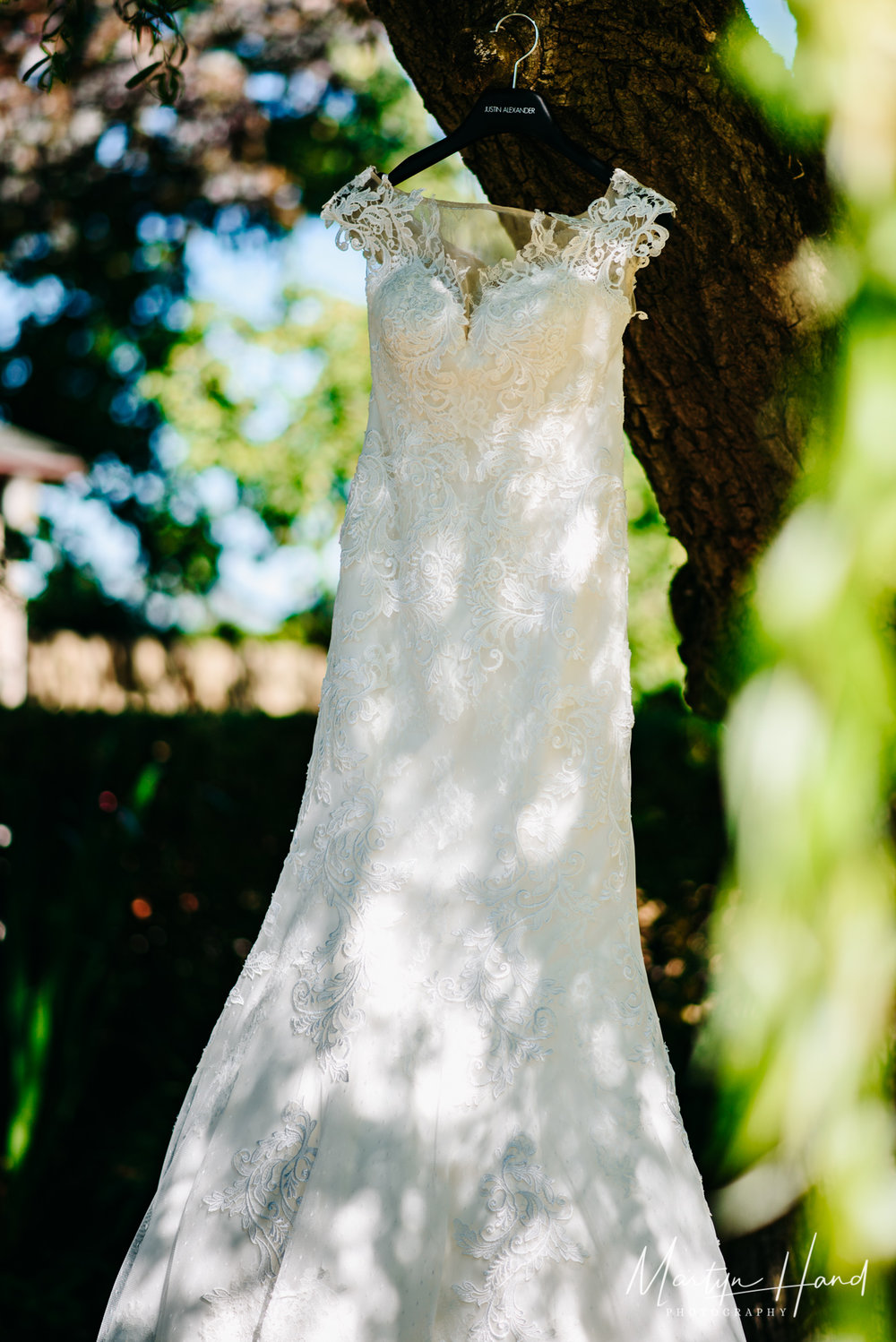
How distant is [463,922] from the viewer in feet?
5.76

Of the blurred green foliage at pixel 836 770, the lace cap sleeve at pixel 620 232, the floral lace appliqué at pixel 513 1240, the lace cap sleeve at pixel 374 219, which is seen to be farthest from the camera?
the lace cap sleeve at pixel 374 219

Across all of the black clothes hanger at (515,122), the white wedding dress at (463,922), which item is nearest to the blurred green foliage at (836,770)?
the white wedding dress at (463,922)

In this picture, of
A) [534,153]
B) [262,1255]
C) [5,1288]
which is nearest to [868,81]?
[534,153]

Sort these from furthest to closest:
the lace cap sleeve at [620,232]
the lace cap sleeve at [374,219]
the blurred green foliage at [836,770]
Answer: the lace cap sleeve at [374,219], the lace cap sleeve at [620,232], the blurred green foliage at [836,770]

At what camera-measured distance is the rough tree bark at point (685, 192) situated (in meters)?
1.90

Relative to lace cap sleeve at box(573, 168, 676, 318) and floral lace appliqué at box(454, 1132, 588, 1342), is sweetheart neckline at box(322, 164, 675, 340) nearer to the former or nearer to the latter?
lace cap sleeve at box(573, 168, 676, 318)

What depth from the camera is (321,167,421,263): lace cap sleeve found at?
1994mm

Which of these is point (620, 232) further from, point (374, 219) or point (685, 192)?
point (374, 219)

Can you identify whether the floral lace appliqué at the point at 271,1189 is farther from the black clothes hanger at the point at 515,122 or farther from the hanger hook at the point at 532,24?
the hanger hook at the point at 532,24

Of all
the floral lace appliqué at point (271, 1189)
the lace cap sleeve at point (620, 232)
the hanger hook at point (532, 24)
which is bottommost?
the floral lace appliqué at point (271, 1189)

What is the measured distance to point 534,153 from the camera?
2.06m

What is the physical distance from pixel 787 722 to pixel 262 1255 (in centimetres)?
114

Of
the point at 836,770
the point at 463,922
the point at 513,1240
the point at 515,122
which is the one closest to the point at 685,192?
the point at 515,122

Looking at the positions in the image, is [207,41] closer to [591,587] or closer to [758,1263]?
[591,587]
